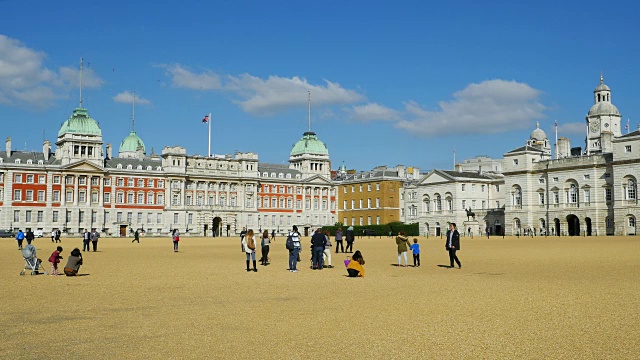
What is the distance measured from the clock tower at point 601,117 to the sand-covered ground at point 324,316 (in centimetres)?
10578

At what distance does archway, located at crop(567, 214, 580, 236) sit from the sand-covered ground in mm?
66329

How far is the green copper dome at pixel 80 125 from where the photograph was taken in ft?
351

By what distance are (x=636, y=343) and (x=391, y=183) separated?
108772 mm

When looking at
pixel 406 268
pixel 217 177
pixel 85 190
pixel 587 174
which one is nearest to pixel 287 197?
pixel 217 177

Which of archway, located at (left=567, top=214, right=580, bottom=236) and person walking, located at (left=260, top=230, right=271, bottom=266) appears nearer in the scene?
person walking, located at (left=260, top=230, right=271, bottom=266)

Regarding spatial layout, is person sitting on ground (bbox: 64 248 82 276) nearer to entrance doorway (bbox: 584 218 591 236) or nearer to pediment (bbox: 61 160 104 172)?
entrance doorway (bbox: 584 218 591 236)

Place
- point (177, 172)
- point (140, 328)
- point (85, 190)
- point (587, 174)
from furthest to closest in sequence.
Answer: point (177, 172) → point (85, 190) → point (587, 174) → point (140, 328)

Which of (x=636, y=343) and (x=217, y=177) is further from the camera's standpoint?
(x=217, y=177)

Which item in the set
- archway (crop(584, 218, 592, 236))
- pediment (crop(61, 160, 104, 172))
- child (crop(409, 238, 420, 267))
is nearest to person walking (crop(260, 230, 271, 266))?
child (crop(409, 238, 420, 267))

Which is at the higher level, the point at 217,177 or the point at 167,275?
the point at 217,177

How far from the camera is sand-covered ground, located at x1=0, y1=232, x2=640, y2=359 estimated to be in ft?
36.5

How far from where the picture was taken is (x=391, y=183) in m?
→ 120

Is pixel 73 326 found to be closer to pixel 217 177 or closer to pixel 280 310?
pixel 280 310

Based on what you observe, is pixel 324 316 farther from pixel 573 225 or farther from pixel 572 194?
pixel 573 225
